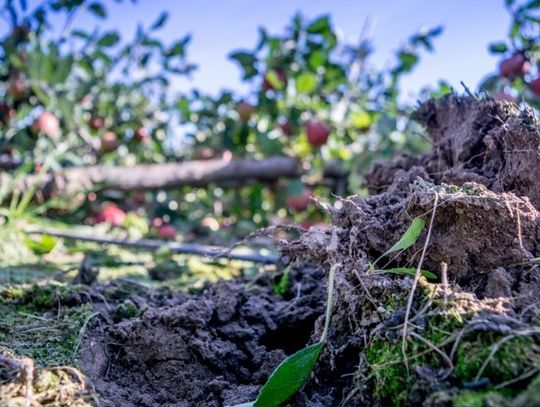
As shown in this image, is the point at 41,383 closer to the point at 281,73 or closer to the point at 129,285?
the point at 129,285

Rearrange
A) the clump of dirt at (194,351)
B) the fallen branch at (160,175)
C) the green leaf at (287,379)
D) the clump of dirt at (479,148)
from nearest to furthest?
the green leaf at (287,379), the clump of dirt at (194,351), the clump of dirt at (479,148), the fallen branch at (160,175)

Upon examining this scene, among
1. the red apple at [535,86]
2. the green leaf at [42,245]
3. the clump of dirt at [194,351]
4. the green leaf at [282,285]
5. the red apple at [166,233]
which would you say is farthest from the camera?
the red apple at [166,233]

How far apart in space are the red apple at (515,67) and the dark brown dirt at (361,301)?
176cm

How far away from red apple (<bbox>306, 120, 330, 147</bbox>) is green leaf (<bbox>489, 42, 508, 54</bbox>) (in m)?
1.06

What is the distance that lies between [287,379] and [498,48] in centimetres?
257

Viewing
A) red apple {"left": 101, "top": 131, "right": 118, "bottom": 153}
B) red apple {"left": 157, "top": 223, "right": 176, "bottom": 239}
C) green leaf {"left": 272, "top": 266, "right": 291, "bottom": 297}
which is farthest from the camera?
red apple {"left": 101, "top": 131, "right": 118, "bottom": 153}

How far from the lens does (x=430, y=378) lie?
0.66m

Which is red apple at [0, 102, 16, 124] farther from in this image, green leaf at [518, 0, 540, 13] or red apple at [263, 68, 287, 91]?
green leaf at [518, 0, 540, 13]

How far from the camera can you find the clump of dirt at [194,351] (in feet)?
2.85

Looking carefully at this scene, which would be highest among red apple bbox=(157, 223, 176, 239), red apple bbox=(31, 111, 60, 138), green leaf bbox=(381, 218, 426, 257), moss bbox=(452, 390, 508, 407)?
red apple bbox=(31, 111, 60, 138)

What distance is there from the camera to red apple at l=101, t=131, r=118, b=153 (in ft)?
11.7

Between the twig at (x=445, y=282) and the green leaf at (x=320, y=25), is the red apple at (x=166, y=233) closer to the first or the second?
the green leaf at (x=320, y=25)

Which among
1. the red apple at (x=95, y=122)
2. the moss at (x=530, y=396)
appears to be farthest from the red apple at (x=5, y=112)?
the moss at (x=530, y=396)

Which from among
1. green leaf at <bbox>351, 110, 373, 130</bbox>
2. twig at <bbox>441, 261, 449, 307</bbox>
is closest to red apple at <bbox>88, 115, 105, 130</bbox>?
green leaf at <bbox>351, 110, 373, 130</bbox>
